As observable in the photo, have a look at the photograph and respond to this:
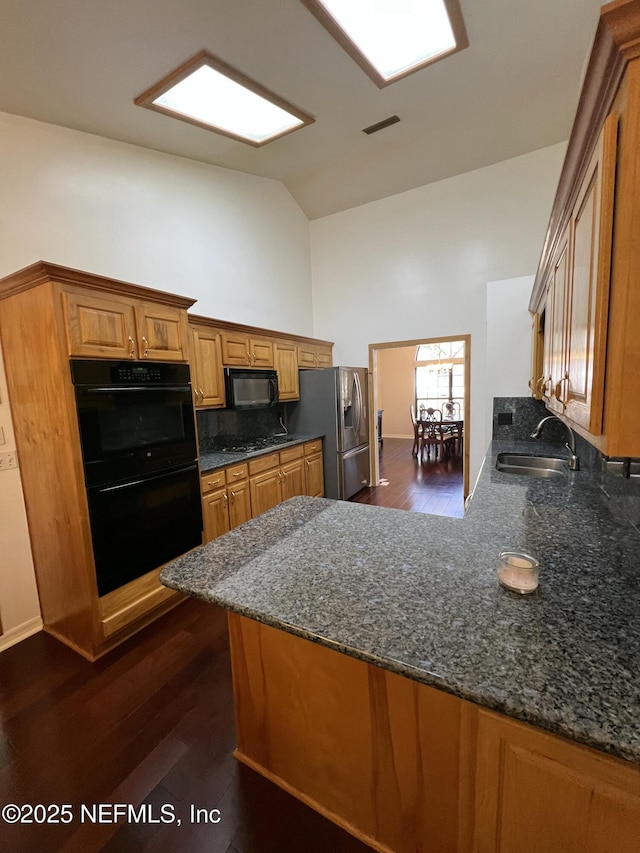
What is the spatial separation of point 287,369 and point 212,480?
182cm

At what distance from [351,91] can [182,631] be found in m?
4.05

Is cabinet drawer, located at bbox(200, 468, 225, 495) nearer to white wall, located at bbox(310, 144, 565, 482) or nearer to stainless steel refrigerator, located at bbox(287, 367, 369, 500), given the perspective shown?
stainless steel refrigerator, located at bbox(287, 367, 369, 500)

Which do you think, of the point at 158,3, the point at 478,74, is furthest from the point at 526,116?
the point at 158,3

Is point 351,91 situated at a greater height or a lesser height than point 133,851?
greater

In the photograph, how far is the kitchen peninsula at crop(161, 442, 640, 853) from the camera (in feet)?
2.24

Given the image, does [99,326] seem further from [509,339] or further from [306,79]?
[509,339]

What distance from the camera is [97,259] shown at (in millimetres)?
2582

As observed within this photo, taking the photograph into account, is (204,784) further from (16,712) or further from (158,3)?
(158,3)

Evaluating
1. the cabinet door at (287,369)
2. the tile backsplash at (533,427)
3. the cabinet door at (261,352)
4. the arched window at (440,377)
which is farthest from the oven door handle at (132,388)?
the arched window at (440,377)

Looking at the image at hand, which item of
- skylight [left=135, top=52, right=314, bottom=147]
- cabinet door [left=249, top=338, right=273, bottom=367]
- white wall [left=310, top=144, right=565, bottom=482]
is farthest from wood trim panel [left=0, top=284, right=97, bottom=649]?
white wall [left=310, top=144, right=565, bottom=482]

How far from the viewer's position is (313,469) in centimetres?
423

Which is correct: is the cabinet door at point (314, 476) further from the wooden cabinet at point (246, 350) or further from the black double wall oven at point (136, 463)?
the black double wall oven at point (136, 463)

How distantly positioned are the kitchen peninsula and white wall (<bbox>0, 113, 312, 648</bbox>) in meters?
1.72

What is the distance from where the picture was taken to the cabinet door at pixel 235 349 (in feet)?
10.7
